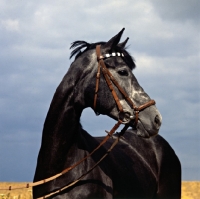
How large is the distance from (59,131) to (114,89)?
1.07 m

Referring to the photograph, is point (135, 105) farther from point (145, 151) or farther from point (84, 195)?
point (145, 151)

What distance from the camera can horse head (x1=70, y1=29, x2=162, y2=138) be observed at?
6426 millimetres

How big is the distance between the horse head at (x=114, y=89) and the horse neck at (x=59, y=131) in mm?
149

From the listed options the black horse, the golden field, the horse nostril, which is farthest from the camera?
the golden field

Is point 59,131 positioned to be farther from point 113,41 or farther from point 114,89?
point 113,41

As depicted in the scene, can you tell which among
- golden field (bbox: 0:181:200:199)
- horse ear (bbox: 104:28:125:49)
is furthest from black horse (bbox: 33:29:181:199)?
golden field (bbox: 0:181:200:199)

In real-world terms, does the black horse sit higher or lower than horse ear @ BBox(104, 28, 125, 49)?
lower

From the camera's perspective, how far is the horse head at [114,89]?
6.43 meters

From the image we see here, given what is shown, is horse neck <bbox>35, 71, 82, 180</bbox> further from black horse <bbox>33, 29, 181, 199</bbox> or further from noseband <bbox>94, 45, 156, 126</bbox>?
noseband <bbox>94, 45, 156, 126</bbox>

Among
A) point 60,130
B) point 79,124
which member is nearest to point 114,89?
point 79,124

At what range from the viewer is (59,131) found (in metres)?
6.73

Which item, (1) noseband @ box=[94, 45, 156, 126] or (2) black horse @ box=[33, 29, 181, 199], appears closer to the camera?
(1) noseband @ box=[94, 45, 156, 126]

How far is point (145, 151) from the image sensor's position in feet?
31.0

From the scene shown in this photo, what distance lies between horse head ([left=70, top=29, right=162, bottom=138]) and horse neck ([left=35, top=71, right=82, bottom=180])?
0.15m
